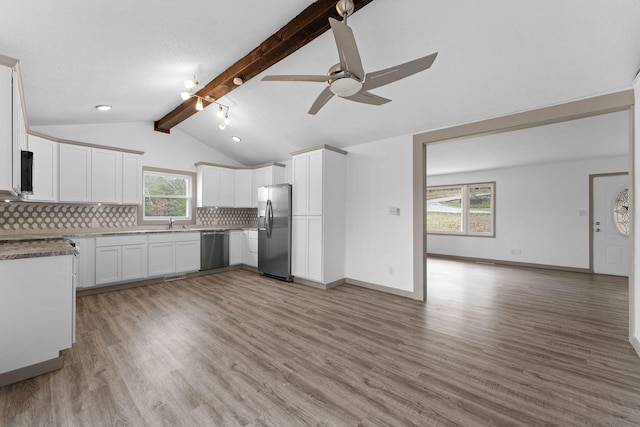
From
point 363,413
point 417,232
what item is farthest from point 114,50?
point 417,232

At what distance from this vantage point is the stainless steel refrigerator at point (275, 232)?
4.91 m

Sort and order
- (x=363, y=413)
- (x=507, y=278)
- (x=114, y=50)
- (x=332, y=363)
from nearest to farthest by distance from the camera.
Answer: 1. (x=363, y=413)
2. (x=332, y=363)
3. (x=114, y=50)
4. (x=507, y=278)

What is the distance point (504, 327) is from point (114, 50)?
4.99 metres

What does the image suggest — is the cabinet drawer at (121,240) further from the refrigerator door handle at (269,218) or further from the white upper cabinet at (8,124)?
the white upper cabinet at (8,124)

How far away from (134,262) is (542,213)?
28.3ft

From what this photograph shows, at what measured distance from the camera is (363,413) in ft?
5.45

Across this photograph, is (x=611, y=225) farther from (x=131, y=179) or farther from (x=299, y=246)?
(x=131, y=179)

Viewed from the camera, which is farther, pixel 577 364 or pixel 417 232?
pixel 417 232

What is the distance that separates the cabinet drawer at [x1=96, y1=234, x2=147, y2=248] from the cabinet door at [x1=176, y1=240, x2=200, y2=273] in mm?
609

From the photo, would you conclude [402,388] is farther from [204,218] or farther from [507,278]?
[204,218]

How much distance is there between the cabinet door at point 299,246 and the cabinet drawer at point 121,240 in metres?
2.61

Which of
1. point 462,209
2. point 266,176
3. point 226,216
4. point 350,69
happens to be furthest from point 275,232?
point 462,209

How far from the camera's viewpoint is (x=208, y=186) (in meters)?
5.83

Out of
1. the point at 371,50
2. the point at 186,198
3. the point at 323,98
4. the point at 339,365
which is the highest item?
the point at 371,50
